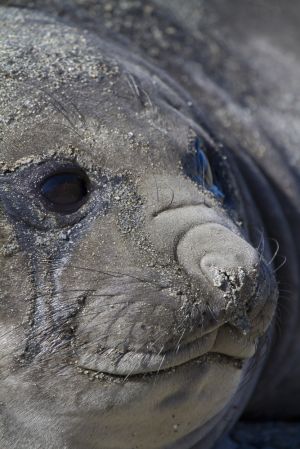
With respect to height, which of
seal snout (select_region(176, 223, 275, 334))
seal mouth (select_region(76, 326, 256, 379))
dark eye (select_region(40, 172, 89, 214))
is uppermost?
seal snout (select_region(176, 223, 275, 334))

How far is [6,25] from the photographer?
3246mm

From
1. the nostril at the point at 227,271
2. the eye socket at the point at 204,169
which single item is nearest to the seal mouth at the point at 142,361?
the nostril at the point at 227,271

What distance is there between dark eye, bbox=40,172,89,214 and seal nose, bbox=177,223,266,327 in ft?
1.08

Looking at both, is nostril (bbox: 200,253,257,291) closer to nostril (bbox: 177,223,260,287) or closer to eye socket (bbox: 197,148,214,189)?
nostril (bbox: 177,223,260,287)

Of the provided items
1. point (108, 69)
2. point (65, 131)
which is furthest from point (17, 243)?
point (108, 69)

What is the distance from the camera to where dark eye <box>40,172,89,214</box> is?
2.61 meters

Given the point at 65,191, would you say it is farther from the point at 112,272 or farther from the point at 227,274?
the point at 227,274

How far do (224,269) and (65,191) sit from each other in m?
0.52

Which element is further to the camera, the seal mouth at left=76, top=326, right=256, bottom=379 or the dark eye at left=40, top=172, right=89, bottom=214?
the dark eye at left=40, top=172, right=89, bottom=214

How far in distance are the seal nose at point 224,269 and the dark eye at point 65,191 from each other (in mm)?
328

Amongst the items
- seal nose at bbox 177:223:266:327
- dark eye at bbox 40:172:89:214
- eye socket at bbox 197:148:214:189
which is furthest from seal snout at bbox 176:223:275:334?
eye socket at bbox 197:148:214:189

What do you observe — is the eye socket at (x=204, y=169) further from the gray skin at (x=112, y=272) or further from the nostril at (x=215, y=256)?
the nostril at (x=215, y=256)

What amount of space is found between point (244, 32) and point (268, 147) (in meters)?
1.00

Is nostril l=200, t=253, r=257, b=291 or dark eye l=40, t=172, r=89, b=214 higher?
nostril l=200, t=253, r=257, b=291
